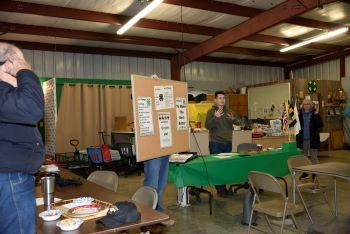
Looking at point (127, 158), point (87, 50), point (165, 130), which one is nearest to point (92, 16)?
point (87, 50)

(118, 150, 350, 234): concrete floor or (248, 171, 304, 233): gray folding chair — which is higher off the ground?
(248, 171, 304, 233): gray folding chair

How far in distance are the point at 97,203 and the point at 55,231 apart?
474 mm

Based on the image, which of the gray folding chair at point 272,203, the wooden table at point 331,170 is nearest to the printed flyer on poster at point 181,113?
the gray folding chair at point 272,203

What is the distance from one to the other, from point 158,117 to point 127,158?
472cm

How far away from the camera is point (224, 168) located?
4.46 m

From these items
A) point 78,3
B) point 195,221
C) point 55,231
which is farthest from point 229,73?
point 55,231

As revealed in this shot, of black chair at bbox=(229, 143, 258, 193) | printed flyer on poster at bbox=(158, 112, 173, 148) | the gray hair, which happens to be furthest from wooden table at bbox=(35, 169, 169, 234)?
black chair at bbox=(229, 143, 258, 193)

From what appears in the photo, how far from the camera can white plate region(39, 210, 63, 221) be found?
1848 mm

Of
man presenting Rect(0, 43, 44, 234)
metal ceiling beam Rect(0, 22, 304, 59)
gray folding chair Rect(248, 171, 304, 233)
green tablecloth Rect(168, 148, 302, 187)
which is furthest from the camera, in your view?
metal ceiling beam Rect(0, 22, 304, 59)

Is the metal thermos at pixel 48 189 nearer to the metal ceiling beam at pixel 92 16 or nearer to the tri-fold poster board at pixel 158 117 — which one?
the tri-fold poster board at pixel 158 117

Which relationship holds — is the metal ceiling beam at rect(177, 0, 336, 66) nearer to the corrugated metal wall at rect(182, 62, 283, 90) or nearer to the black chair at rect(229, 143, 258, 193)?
the corrugated metal wall at rect(182, 62, 283, 90)

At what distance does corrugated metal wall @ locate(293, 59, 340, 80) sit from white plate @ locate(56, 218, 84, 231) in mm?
11855

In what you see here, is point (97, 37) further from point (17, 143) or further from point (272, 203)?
point (17, 143)

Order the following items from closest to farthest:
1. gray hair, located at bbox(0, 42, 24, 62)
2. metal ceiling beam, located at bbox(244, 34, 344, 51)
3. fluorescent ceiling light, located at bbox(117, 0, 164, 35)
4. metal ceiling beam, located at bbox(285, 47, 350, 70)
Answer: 1. gray hair, located at bbox(0, 42, 24, 62)
2. fluorescent ceiling light, located at bbox(117, 0, 164, 35)
3. metal ceiling beam, located at bbox(244, 34, 344, 51)
4. metal ceiling beam, located at bbox(285, 47, 350, 70)
